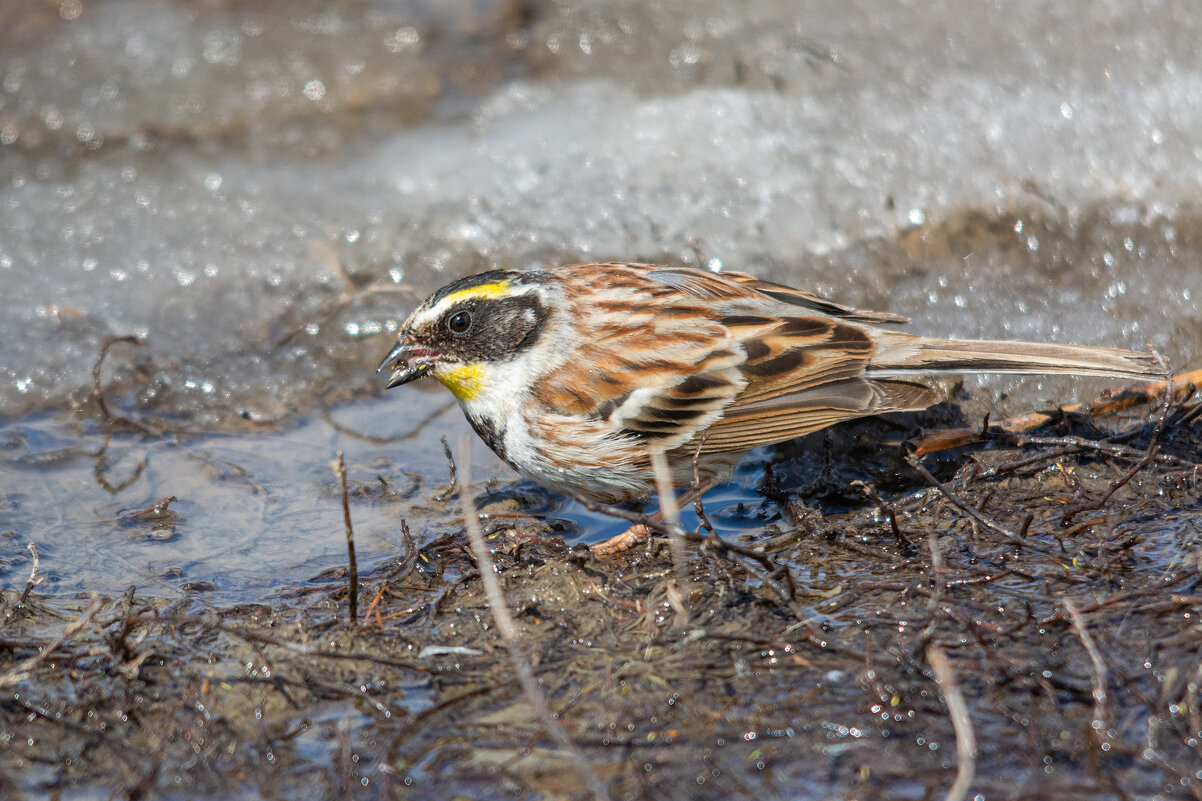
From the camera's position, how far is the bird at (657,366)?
545 centimetres

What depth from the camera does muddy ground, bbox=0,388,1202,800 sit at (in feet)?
12.1

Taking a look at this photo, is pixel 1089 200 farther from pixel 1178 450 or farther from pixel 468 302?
pixel 468 302

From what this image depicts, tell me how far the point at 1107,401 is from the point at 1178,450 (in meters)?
0.52

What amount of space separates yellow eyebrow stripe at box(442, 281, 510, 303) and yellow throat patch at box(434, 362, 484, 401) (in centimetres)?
35

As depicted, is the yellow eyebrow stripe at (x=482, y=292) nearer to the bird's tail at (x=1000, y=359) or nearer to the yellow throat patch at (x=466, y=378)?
the yellow throat patch at (x=466, y=378)

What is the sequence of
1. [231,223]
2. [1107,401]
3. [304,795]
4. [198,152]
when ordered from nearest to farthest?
[304,795]
[1107,401]
[231,223]
[198,152]

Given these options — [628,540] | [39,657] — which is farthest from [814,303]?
[39,657]

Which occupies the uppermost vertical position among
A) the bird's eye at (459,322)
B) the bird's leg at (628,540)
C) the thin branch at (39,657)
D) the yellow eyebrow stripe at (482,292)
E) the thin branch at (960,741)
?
the yellow eyebrow stripe at (482,292)

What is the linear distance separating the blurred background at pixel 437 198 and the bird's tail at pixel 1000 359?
1062mm

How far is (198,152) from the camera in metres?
8.95

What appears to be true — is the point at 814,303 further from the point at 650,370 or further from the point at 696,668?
the point at 696,668

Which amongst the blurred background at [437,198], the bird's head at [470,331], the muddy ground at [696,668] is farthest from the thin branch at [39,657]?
the bird's head at [470,331]

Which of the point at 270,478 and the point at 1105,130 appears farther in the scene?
Result: the point at 1105,130

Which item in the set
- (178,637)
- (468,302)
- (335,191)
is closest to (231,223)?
(335,191)
